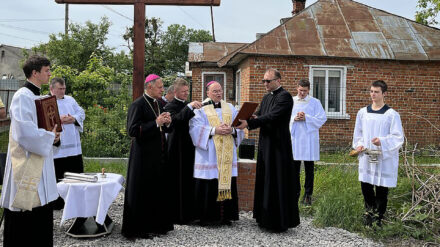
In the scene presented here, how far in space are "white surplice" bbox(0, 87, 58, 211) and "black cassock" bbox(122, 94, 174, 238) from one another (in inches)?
53.1

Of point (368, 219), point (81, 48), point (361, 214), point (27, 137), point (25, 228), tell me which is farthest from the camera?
point (81, 48)

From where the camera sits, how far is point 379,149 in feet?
17.2

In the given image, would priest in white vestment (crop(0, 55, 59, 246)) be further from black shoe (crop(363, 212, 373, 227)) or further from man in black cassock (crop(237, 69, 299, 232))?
black shoe (crop(363, 212, 373, 227))

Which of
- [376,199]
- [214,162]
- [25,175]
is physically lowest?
[376,199]

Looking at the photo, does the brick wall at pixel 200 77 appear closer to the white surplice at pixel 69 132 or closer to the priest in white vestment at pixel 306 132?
the priest in white vestment at pixel 306 132

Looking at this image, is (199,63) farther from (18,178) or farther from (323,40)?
(18,178)

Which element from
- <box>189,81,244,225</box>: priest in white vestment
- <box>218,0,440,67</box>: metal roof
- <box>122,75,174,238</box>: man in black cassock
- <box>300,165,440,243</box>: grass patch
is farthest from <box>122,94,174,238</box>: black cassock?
<box>218,0,440,67</box>: metal roof

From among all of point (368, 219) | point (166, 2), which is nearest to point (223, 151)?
point (368, 219)

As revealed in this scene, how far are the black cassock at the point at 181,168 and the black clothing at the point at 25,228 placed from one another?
2193 mm

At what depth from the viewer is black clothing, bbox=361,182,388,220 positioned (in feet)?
17.5

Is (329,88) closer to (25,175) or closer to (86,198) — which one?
(86,198)

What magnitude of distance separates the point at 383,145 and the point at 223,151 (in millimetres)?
2080

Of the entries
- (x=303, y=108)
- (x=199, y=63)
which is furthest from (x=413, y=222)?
(x=199, y=63)

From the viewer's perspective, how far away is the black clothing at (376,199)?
5.35 metres
